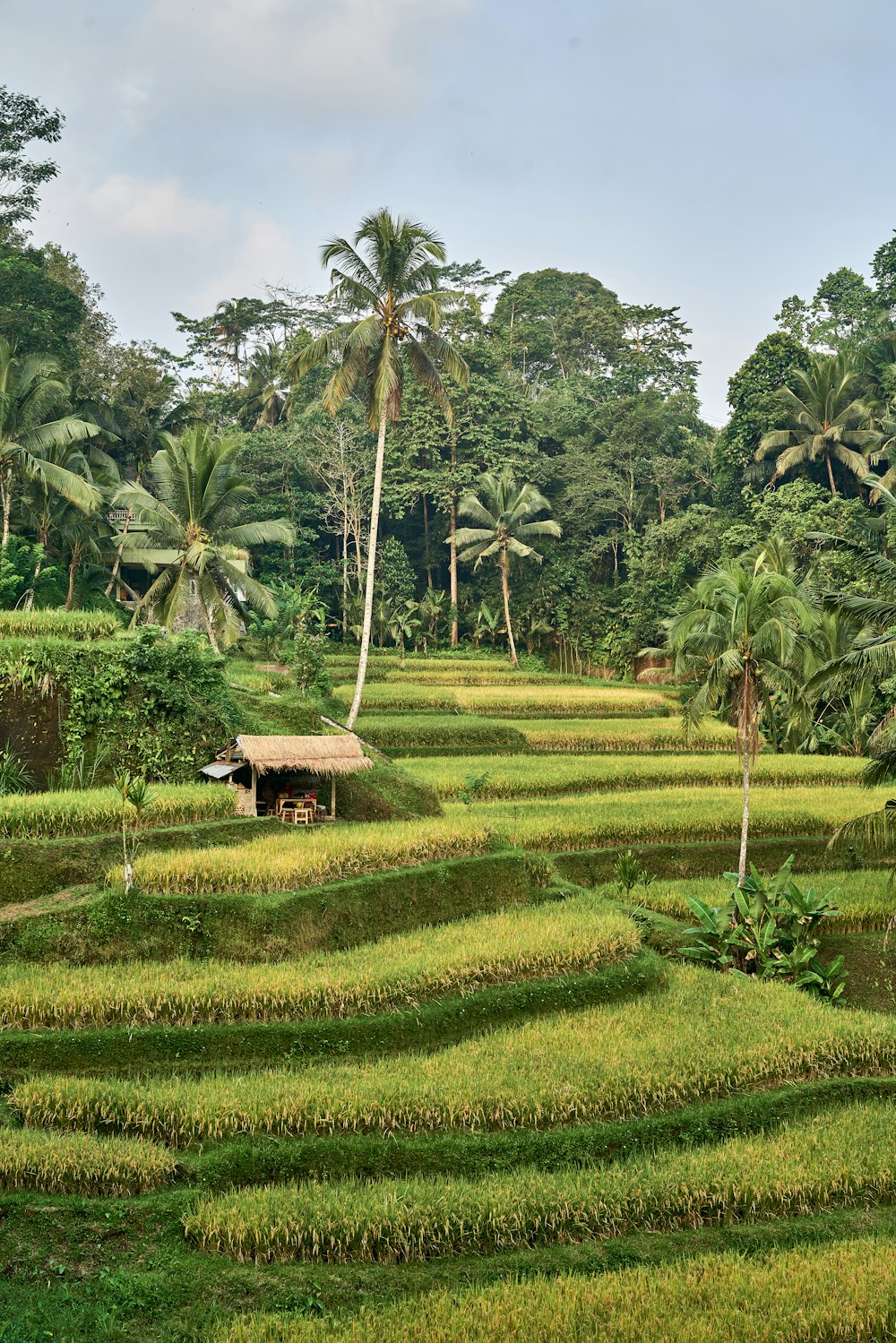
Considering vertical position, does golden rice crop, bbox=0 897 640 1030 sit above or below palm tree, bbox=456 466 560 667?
below

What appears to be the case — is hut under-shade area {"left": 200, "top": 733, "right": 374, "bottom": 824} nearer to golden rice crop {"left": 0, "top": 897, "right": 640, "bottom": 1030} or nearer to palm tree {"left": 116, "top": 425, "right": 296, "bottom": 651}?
golden rice crop {"left": 0, "top": 897, "right": 640, "bottom": 1030}

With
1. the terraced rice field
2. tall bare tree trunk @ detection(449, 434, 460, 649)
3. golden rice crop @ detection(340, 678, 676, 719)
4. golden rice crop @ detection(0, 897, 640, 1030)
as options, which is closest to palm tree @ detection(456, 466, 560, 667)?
tall bare tree trunk @ detection(449, 434, 460, 649)

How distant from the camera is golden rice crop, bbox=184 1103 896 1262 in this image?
6859mm

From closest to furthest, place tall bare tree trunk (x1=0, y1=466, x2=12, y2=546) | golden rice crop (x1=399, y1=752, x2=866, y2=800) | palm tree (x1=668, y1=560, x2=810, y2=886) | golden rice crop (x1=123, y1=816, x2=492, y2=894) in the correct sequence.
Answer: golden rice crop (x1=123, y1=816, x2=492, y2=894)
palm tree (x1=668, y1=560, x2=810, y2=886)
golden rice crop (x1=399, y1=752, x2=866, y2=800)
tall bare tree trunk (x1=0, y1=466, x2=12, y2=546)

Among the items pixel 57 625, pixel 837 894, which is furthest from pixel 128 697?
pixel 837 894

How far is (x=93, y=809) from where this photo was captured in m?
12.8

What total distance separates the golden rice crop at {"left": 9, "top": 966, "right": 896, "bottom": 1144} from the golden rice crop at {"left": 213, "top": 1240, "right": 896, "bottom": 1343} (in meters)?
1.91

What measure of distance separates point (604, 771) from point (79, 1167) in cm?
1440

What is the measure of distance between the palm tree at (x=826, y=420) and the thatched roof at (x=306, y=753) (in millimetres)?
23640

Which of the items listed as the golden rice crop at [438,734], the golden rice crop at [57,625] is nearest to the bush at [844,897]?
the golden rice crop at [438,734]

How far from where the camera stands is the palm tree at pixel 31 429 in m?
21.0

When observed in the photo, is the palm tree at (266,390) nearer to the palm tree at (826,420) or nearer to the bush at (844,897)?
the palm tree at (826,420)

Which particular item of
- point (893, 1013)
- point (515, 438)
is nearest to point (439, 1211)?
point (893, 1013)

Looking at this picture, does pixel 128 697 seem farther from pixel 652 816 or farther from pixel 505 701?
pixel 505 701
